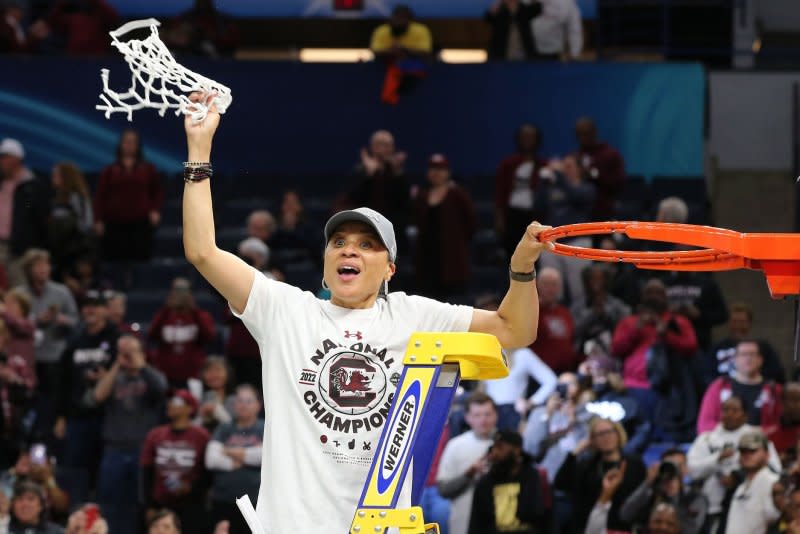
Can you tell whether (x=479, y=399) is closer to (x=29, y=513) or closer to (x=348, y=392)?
(x=29, y=513)

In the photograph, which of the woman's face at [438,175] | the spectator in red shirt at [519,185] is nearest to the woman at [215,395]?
the woman's face at [438,175]

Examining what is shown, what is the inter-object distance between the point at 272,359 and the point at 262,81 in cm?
1367

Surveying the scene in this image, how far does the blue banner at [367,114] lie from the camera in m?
19.0

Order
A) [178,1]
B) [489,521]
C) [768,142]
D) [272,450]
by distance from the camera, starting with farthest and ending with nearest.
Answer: [178,1] < [768,142] < [489,521] < [272,450]

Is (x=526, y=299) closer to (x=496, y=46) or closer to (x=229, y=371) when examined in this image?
(x=229, y=371)

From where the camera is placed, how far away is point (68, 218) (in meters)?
16.8

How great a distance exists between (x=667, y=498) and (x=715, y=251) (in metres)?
6.74

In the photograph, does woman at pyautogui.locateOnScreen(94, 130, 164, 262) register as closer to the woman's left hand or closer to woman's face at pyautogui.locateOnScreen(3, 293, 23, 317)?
woman's face at pyautogui.locateOnScreen(3, 293, 23, 317)

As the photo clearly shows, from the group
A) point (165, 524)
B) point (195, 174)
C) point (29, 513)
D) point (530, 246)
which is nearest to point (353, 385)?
point (530, 246)

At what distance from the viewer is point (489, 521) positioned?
488 inches

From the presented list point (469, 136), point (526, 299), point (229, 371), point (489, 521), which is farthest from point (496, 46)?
point (526, 299)

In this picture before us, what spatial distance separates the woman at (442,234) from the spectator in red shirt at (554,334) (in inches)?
61.3

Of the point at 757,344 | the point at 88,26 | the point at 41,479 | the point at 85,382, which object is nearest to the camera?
the point at 41,479

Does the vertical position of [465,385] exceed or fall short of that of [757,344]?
it falls short
